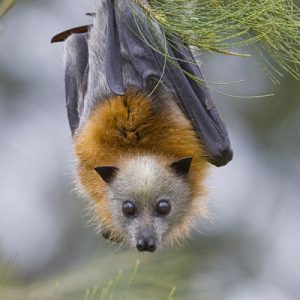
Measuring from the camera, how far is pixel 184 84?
25.6 ft

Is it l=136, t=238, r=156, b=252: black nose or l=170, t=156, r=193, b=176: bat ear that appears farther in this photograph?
l=170, t=156, r=193, b=176: bat ear

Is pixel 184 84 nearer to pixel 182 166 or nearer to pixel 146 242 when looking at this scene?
pixel 182 166

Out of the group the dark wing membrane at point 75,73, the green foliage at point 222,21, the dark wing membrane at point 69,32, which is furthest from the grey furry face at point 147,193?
the green foliage at point 222,21

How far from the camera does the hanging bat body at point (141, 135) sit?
7.59m

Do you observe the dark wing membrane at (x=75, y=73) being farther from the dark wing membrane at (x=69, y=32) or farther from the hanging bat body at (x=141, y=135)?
the hanging bat body at (x=141, y=135)

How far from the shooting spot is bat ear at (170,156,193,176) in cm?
764

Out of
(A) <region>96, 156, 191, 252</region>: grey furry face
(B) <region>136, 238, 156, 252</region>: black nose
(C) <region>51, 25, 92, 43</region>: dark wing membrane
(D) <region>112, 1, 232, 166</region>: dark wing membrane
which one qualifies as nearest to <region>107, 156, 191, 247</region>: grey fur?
(A) <region>96, 156, 191, 252</region>: grey furry face

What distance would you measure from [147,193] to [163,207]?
0.17 m

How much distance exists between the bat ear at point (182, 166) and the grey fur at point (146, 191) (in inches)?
1.3

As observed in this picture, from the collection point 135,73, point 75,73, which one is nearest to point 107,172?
point 135,73

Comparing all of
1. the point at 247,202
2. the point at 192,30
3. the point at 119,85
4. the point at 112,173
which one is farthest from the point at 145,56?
the point at 247,202

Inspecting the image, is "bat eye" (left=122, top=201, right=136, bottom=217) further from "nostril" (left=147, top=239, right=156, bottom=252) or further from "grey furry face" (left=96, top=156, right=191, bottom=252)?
"nostril" (left=147, top=239, right=156, bottom=252)

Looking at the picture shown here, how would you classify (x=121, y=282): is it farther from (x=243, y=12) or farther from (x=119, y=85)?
(x=119, y=85)

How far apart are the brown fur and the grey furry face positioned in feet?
0.26
